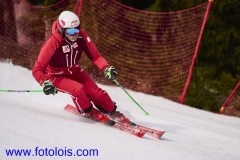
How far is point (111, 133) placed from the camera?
4.17m

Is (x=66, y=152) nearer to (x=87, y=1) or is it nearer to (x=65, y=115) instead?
(x=65, y=115)

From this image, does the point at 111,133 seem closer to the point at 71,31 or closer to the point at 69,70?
the point at 69,70

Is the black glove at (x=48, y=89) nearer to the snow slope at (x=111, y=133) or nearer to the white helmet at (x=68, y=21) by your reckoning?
the snow slope at (x=111, y=133)

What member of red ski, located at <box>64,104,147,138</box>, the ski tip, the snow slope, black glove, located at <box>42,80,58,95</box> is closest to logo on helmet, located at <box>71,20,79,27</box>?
black glove, located at <box>42,80,58,95</box>

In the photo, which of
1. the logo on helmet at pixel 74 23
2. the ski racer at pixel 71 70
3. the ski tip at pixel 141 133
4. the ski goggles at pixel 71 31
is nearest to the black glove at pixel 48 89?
the ski racer at pixel 71 70

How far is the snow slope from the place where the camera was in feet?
11.1

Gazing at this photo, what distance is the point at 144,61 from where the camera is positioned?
31.0 feet

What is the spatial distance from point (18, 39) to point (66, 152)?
20.9 feet

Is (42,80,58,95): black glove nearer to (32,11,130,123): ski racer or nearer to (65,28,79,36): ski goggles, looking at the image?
(32,11,130,123): ski racer

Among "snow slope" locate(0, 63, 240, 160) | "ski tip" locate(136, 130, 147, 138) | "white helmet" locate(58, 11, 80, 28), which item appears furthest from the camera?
"white helmet" locate(58, 11, 80, 28)

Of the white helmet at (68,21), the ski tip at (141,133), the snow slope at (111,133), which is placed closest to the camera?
the snow slope at (111,133)

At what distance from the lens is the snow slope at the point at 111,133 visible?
3.39 metres

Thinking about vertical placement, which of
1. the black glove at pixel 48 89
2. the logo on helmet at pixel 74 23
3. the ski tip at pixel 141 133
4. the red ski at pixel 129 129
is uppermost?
the logo on helmet at pixel 74 23

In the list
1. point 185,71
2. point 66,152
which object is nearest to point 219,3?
point 185,71
